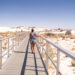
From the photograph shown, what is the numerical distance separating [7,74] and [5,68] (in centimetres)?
100

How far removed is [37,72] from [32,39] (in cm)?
552

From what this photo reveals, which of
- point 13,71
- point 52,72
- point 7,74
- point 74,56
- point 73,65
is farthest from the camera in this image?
point 73,65

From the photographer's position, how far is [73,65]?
11.8m

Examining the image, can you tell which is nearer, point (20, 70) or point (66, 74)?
point (20, 70)

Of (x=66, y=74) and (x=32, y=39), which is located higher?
(x=32, y=39)

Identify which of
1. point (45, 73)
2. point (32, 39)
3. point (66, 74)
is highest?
point (32, 39)

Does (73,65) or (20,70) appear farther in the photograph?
(73,65)

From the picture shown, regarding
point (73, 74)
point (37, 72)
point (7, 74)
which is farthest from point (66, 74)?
point (7, 74)

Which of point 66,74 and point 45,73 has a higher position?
point 45,73

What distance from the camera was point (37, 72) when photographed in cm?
701

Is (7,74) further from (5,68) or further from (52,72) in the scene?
(52,72)

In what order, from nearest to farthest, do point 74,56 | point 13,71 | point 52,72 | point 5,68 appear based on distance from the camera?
point 74,56
point 13,71
point 5,68
point 52,72

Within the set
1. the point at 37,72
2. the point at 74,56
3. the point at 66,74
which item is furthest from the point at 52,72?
the point at 74,56

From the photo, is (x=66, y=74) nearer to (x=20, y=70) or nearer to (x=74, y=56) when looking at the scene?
(x=20, y=70)
